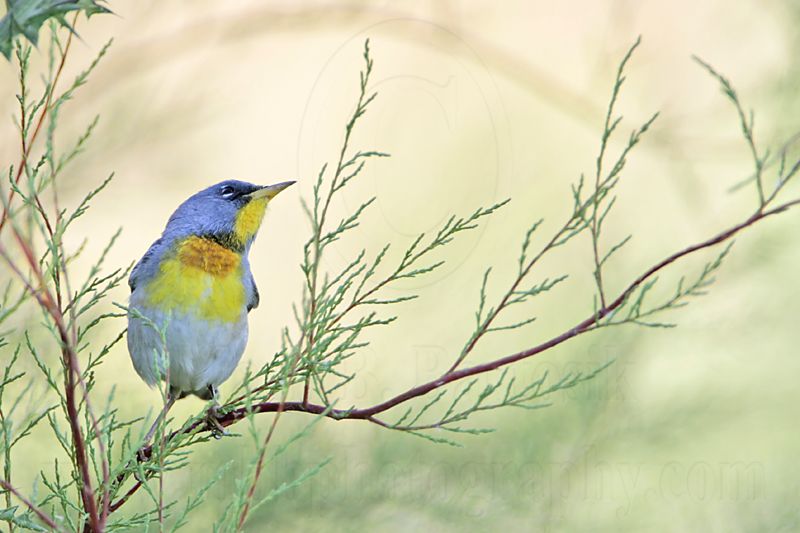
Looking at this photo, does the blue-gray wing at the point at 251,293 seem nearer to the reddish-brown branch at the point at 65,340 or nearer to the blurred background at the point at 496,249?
the blurred background at the point at 496,249

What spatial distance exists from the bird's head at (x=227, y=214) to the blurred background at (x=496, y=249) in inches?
30.4

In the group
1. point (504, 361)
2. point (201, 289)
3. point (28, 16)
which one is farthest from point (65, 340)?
point (201, 289)

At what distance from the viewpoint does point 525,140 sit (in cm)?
634

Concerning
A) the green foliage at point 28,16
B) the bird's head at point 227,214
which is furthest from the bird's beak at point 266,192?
the green foliage at point 28,16

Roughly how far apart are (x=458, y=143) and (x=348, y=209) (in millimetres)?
755

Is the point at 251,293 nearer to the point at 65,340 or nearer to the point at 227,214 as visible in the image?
the point at 227,214

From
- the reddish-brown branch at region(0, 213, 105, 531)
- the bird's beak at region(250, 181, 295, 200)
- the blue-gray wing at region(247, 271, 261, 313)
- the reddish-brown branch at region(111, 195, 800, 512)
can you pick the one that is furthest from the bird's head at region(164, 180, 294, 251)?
the reddish-brown branch at region(0, 213, 105, 531)

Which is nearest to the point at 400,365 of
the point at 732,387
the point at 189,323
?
the point at 732,387

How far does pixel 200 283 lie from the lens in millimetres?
3180

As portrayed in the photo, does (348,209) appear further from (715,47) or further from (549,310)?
(715,47)

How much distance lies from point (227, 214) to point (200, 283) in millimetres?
324

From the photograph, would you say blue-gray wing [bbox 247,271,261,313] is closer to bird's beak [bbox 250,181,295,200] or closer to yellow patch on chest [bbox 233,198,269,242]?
yellow patch on chest [bbox 233,198,269,242]

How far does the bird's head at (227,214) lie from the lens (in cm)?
336

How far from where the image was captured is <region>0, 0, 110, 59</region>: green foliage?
5.80ft
